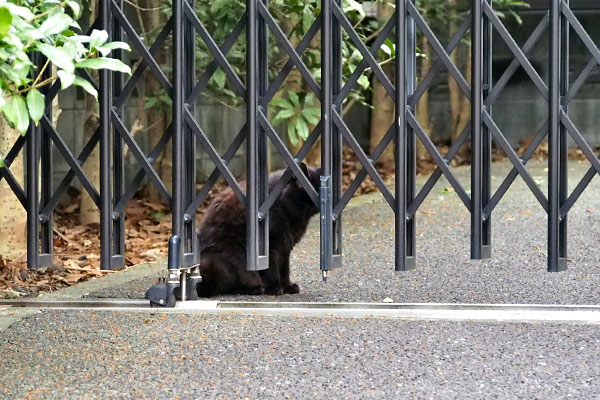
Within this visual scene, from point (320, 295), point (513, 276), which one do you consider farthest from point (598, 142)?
point (320, 295)

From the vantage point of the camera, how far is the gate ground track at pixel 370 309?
17.0 feet

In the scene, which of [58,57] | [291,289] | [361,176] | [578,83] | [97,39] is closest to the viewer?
[58,57]

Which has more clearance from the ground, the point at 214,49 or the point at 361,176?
the point at 214,49

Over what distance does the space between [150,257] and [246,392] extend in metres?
3.64

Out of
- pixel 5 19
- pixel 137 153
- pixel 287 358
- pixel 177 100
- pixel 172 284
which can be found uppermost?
pixel 5 19

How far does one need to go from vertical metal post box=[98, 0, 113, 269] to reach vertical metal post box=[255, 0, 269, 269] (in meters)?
0.79

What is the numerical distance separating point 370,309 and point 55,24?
2452mm

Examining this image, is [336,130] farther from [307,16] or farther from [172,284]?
[307,16]

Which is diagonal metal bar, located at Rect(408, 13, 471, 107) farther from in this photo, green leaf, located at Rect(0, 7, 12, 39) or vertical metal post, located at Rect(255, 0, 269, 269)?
green leaf, located at Rect(0, 7, 12, 39)

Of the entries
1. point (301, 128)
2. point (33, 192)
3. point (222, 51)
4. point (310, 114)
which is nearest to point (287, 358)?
point (222, 51)

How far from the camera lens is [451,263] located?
6.91 meters

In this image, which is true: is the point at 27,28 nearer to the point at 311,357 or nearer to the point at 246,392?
the point at 246,392

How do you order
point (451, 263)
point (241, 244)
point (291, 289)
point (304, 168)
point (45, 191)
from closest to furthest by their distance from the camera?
point (45, 191) → point (304, 168) → point (241, 244) → point (291, 289) → point (451, 263)

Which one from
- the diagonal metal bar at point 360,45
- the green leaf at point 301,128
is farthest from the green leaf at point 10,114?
the green leaf at point 301,128
